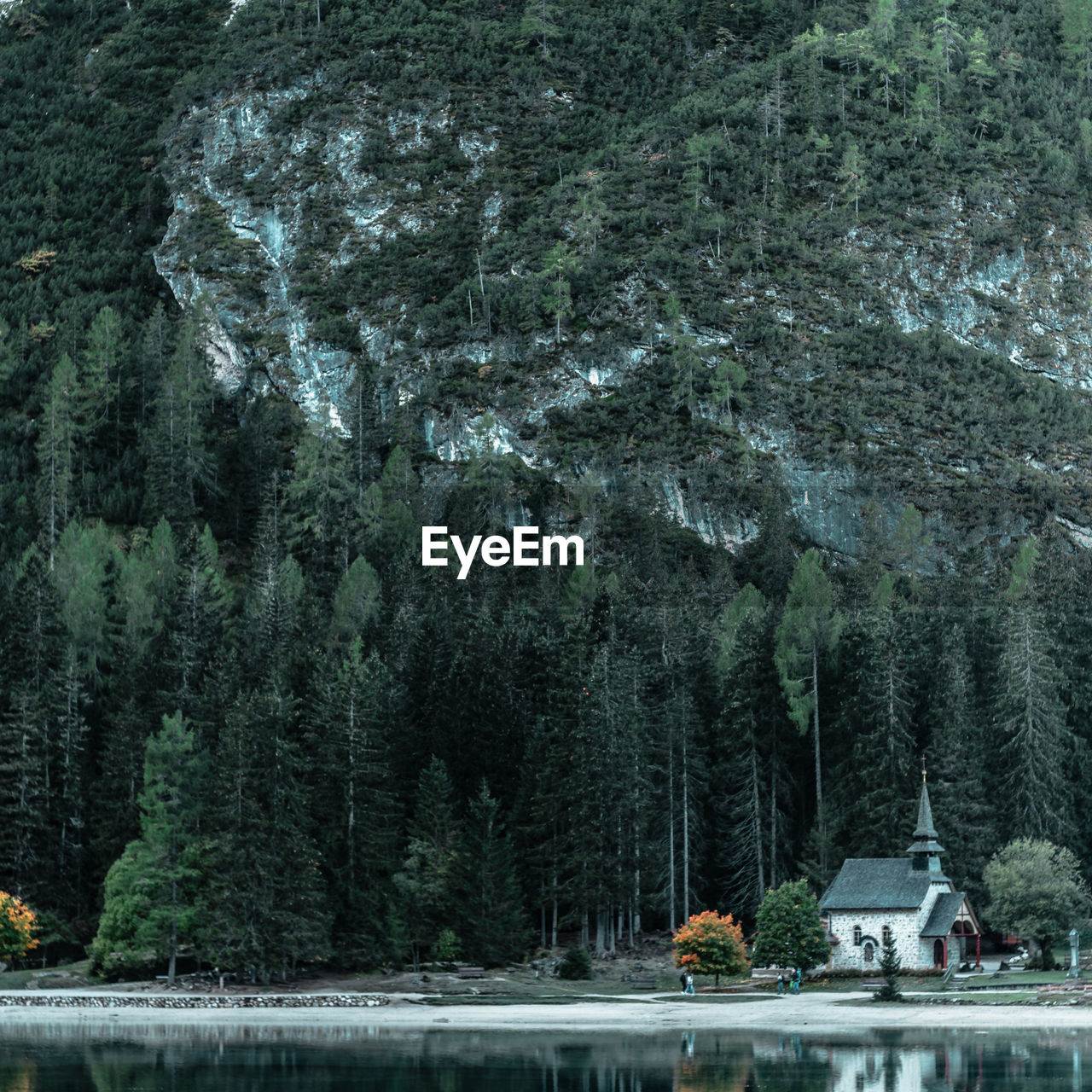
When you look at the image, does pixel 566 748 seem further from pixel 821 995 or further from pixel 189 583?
pixel 189 583

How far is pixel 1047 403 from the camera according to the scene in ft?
594

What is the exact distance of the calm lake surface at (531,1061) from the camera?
54.9 m

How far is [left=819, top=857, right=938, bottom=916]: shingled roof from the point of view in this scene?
92375 millimetres

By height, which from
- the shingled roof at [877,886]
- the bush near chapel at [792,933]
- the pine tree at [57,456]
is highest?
the pine tree at [57,456]

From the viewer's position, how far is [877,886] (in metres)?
93.8

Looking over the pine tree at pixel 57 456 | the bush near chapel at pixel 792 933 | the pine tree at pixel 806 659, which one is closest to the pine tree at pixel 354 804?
the bush near chapel at pixel 792 933

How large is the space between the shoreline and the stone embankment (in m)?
0.09

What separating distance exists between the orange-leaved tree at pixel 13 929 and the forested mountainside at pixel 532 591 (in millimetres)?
3773

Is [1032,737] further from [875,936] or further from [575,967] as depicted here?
[575,967]

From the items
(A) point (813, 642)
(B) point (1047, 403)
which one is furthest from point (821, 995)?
(B) point (1047, 403)

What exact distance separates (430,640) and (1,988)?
125ft

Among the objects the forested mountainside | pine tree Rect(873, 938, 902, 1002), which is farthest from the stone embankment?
pine tree Rect(873, 938, 902, 1002)

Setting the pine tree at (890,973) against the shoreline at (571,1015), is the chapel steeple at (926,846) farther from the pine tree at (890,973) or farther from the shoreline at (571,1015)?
the shoreline at (571,1015)

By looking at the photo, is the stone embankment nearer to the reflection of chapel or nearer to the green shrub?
the green shrub
